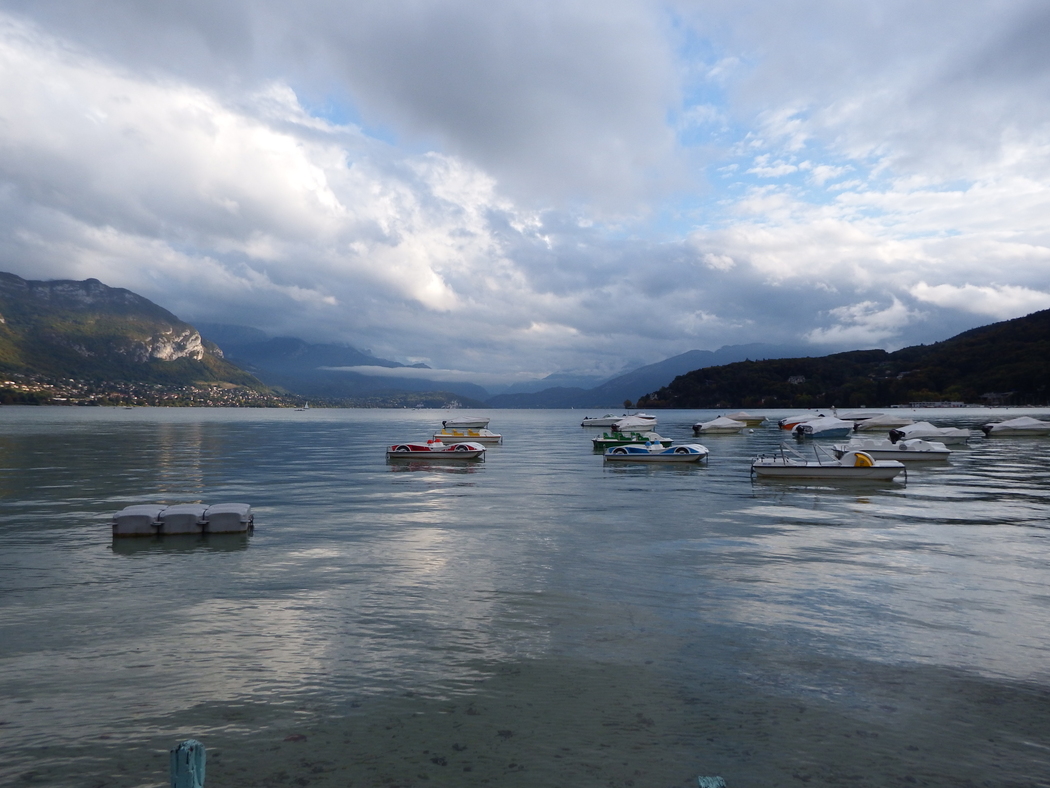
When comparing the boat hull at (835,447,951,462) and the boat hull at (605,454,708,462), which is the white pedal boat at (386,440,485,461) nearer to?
the boat hull at (605,454,708,462)

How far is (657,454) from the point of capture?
5569cm

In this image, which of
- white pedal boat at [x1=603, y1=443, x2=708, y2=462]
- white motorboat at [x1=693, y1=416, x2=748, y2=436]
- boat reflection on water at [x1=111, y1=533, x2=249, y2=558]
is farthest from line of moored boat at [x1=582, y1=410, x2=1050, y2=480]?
boat reflection on water at [x1=111, y1=533, x2=249, y2=558]

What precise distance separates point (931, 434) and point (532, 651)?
81862 mm

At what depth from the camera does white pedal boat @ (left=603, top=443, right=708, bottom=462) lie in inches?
2138

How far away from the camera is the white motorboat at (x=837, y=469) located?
40656 mm

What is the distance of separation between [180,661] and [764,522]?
76.3 ft

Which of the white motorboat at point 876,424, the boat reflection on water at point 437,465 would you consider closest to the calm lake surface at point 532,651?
the boat reflection on water at point 437,465

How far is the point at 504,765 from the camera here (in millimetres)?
8398

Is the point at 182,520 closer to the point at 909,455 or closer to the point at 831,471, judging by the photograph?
the point at 831,471

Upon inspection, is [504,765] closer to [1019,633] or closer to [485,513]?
[1019,633]

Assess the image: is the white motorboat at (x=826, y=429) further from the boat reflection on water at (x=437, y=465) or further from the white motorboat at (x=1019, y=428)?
the boat reflection on water at (x=437, y=465)

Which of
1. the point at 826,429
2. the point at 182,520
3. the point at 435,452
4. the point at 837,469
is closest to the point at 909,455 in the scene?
the point at 837,469

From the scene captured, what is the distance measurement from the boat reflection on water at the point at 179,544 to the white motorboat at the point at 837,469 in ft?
106

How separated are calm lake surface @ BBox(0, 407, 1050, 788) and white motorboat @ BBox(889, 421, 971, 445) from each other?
55052 millimetres
